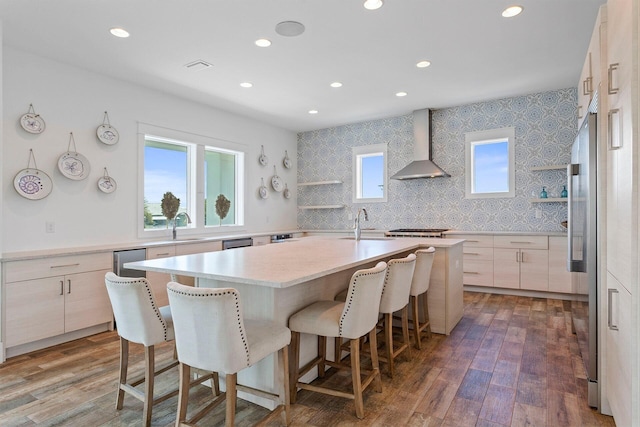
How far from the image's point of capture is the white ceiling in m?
2.80

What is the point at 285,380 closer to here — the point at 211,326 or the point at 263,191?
the point at 211,326

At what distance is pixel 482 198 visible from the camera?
5426mm

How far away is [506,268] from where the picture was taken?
4.91 meters

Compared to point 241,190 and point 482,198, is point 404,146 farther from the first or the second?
point 241,190

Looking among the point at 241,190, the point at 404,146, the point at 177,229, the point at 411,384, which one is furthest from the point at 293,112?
the point at 411,384

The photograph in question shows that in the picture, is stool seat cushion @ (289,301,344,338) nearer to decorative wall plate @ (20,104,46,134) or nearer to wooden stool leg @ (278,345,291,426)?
wooden stool leg @ (278,345,291,426)

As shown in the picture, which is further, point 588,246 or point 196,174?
point 196,174

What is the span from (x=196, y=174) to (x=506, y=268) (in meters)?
4.51

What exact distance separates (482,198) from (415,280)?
305 centimetres

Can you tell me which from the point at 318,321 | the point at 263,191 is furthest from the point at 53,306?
the point at 263,191

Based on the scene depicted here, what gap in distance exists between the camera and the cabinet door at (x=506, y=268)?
486 cm

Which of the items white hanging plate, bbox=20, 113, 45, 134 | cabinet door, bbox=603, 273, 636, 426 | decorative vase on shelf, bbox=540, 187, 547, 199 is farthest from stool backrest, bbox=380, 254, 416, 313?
white hanging plate, bbox=20, 113, 45, 134

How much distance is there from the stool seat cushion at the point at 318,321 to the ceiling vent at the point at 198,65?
288 cm

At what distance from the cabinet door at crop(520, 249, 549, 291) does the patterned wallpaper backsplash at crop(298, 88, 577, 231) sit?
482 millimetres
